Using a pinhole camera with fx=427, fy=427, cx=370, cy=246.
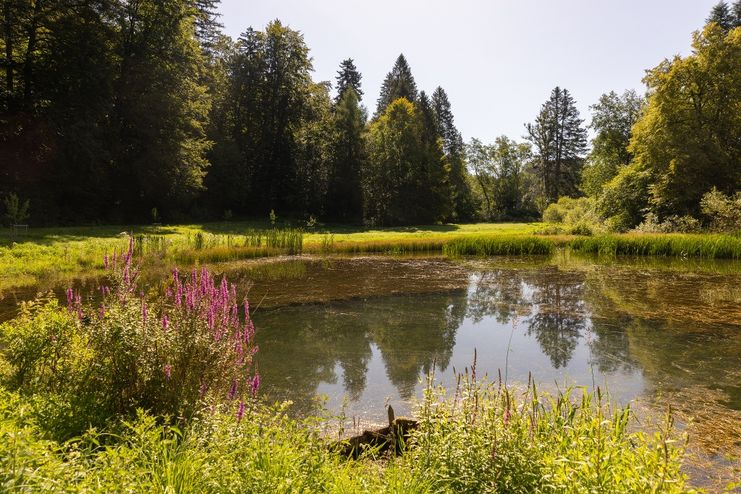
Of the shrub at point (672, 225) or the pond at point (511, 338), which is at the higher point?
the shrub at point (672, 225)

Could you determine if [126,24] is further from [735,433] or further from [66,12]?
[735,433]

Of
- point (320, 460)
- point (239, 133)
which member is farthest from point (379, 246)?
point (239, 133)

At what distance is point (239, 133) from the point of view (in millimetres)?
40094

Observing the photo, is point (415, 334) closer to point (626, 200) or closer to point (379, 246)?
point (379, 246)

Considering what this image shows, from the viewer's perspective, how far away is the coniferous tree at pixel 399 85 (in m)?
51.1

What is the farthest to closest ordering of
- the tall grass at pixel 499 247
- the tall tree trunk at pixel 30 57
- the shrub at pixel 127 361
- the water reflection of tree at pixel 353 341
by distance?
the tall tree trunk at pixel 30 57, the tall grass at pixel 499 247, the water reflection of tree at pixel 353 341, the shrub at pixel 127 361

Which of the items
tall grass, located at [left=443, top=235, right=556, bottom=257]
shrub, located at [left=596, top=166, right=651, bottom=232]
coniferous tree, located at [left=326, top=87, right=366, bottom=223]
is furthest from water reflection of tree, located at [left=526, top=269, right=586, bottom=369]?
coniferous tree, located at [left=326, top=87, right=366, bottom=223]

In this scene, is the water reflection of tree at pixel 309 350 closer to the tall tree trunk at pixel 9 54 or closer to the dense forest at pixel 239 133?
the dense forest at pixel 239 133

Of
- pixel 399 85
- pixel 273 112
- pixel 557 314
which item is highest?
pixel 399 85

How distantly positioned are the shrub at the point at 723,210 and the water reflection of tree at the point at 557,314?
42.5 feet

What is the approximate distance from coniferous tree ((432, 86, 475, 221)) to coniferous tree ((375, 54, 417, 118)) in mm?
5630

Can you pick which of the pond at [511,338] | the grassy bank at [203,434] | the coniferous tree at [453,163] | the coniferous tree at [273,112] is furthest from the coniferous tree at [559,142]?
the grassy bank at [203,434]

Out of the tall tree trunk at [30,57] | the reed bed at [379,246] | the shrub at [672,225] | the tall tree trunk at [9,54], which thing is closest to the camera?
the reed bed at [379,246]

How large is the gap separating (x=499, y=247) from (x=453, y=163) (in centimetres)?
3474
